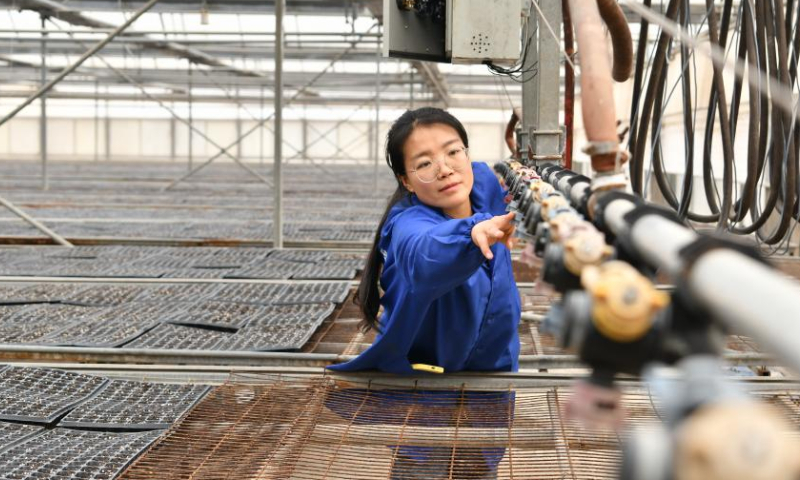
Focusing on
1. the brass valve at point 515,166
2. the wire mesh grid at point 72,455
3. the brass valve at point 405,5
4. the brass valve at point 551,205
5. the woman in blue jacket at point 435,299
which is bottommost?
the wire mesh grid at point 72,455

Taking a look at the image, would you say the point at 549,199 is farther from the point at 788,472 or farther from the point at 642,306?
the point at 788,472

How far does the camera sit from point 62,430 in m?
2.29

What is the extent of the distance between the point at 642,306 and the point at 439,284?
1113 millimetres

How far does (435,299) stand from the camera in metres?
1.96

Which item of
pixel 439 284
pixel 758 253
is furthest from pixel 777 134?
pixel 758 253

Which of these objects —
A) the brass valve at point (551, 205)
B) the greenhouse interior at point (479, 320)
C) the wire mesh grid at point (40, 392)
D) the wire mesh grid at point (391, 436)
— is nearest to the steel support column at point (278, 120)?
the greenhouse interior at point (479, 320)

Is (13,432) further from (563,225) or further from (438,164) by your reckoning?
(563,225)

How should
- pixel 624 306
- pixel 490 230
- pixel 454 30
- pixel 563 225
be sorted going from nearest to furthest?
1. pixel 624 306
2. pixel 563 225
3. pixel 490 230
4. pixel 454 30

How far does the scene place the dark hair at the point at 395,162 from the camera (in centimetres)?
206

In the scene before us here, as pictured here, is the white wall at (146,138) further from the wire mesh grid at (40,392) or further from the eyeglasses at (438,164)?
the eyeglasses at (438,164)

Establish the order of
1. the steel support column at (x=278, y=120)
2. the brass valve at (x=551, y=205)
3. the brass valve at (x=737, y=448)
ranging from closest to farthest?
1. the brass valve at (x=737, y=448)
2. the brass valve at (x=551, y=205)
3. the steel support column at (x=278, y=120)

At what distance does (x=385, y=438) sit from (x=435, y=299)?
1.26 feet

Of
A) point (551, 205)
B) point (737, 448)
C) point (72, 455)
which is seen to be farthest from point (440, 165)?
point (737, 448)

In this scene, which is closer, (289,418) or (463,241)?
(463,241)
